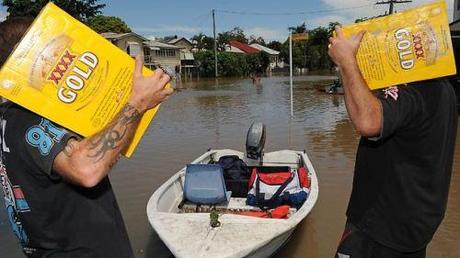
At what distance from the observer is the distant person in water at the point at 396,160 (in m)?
1.97

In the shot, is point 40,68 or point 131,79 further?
point 131,79

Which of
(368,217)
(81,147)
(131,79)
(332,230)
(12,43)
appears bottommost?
(332,230)

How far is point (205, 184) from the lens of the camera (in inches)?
229

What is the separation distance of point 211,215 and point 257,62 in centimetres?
6647

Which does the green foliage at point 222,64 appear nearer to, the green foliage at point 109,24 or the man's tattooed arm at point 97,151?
the green foliage at point 109,24

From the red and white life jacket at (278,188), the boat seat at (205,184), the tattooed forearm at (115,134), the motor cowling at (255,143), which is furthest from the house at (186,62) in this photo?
the tattooed forearm at (115,134)

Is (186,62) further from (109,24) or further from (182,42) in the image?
(109,24)

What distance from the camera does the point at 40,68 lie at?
66.2 inches

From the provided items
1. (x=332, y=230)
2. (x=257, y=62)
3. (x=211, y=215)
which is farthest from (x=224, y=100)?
(x=257, y=62)

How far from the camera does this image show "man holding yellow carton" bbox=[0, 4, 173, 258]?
1642mm

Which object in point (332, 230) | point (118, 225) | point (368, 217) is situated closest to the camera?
point (118, 225)

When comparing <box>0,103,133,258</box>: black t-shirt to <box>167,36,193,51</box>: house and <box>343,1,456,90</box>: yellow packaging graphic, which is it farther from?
<box>167,36,193,51</box>: house

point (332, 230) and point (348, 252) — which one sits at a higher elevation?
point (348, 252)

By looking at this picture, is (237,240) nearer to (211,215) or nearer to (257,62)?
(211,215)
